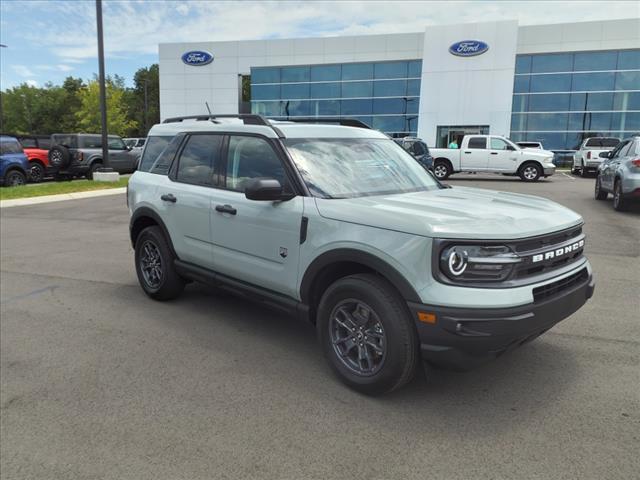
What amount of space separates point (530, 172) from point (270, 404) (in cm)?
1994

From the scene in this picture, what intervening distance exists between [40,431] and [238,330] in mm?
1825

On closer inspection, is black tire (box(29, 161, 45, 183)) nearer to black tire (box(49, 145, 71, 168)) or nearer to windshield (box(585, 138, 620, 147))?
black tire (box(49, 145, 71, 168))

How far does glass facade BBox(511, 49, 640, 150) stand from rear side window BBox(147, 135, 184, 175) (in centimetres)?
3206

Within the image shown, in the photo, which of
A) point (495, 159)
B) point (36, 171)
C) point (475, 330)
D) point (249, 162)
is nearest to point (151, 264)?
point (249, 162)

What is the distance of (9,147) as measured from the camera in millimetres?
17219

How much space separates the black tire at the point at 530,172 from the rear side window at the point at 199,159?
18581 mm

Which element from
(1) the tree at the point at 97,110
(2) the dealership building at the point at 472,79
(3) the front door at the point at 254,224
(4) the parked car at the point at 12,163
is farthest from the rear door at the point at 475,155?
(1) the tree at the point at 97,110

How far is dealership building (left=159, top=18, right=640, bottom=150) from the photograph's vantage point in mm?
31406

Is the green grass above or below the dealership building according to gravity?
below

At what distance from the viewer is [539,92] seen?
1287 inches

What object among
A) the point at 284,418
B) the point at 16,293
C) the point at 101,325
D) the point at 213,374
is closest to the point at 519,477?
the point at 284,418

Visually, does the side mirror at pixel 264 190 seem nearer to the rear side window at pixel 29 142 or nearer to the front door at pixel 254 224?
the front door at pixel 254 224

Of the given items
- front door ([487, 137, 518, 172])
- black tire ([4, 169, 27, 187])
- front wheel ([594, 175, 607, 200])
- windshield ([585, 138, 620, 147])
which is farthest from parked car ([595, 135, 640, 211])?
black tire ([4, 169, 27, 187])

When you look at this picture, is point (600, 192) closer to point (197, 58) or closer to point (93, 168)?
point (93, 168)
